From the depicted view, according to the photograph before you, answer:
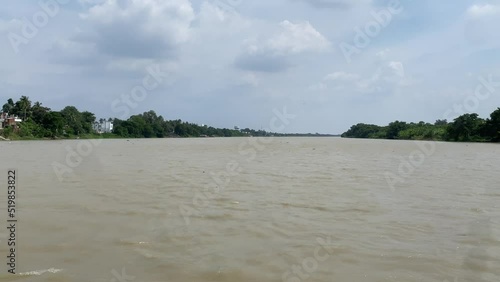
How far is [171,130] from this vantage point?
115500 millimetres

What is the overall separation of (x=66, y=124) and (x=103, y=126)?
70.3 ft

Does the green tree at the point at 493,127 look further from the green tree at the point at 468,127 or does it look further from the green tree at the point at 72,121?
the green tree at the point at 72,121

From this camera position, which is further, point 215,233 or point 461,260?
point 215,233

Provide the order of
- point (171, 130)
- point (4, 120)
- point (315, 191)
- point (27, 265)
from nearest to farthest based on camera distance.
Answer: point (27, 265) < point (315, 191) < point (4, 120) < point (171, 130)

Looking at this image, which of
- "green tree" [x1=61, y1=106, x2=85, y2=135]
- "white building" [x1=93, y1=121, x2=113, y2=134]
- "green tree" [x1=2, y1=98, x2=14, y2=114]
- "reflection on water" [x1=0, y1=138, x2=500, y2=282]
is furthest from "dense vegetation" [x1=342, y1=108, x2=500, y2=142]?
"green tree" [x1=2, y1=98, x2=14, y2=114]

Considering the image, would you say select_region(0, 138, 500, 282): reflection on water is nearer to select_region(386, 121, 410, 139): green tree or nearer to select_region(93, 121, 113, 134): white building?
select_region(93, 121, 113, 134): white building

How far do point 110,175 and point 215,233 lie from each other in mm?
8033

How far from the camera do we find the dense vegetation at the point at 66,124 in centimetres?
5809

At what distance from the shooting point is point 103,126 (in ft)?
294

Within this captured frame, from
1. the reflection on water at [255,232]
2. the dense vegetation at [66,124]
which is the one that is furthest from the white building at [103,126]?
the reflection on water at [255,232]

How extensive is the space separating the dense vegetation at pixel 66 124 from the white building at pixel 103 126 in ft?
3.80

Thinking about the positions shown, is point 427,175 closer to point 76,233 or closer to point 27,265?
point 76,233

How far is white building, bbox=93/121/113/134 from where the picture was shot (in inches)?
3435

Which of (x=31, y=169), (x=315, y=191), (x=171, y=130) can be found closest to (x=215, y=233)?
(x=315, y=191)
